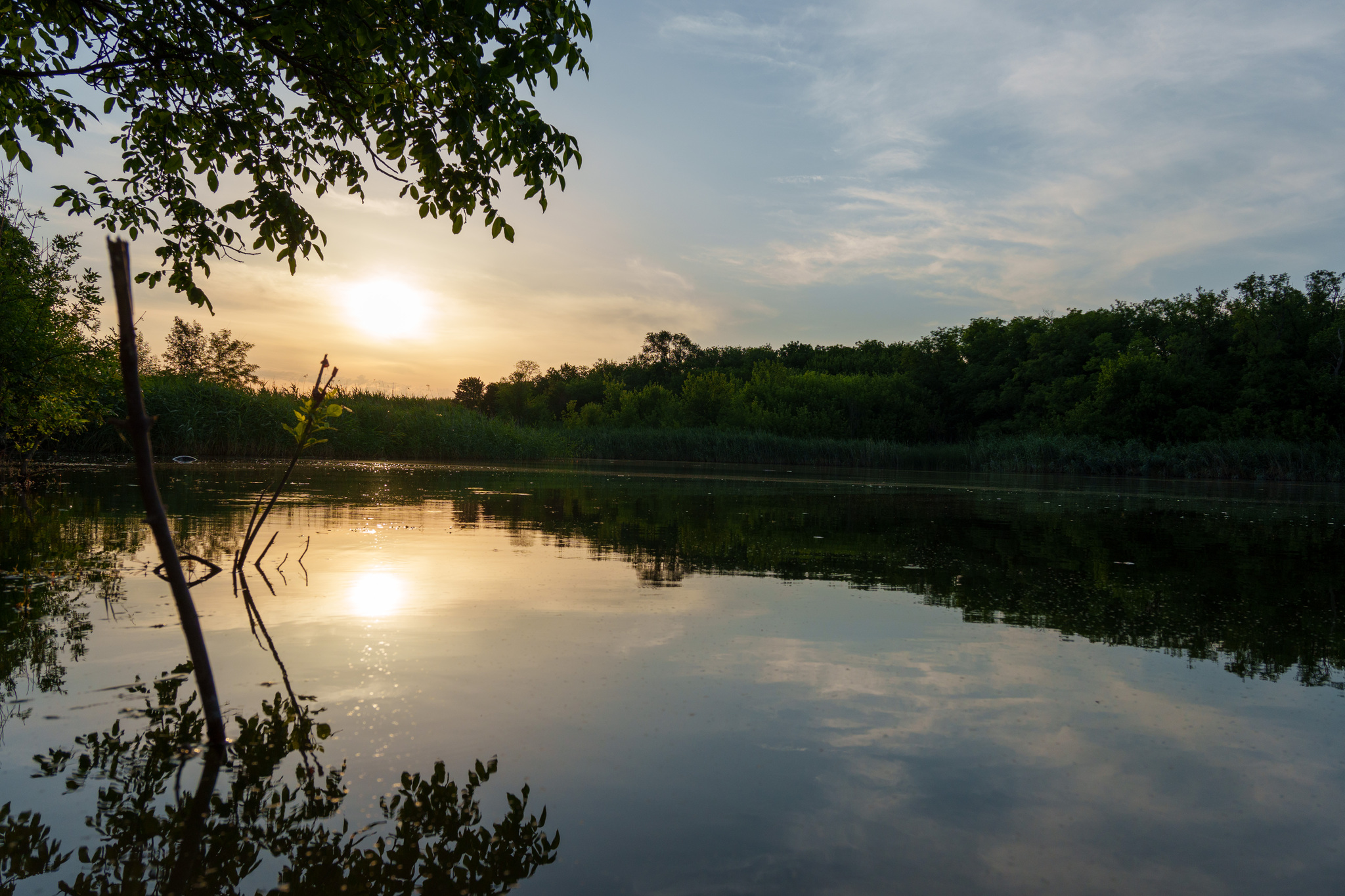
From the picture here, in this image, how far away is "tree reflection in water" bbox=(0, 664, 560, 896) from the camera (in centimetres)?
192

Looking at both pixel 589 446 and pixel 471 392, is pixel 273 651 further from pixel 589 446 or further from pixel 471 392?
pixel 471 392

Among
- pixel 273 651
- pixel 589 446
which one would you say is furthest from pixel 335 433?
pixel 589 446

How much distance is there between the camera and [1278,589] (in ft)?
20.4

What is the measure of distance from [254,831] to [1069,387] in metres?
60.7

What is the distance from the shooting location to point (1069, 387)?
181 feet

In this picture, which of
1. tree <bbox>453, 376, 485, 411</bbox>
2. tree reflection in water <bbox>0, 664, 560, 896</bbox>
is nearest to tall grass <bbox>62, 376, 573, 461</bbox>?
tree reflection in water <bbox>0, 664, 560, 896</bbox>

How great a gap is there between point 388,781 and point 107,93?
19.1 feet

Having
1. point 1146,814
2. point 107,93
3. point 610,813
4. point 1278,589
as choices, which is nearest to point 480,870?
point 610,813

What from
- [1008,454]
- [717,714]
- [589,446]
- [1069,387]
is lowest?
[717,714]

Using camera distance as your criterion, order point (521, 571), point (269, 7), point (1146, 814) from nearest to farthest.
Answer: point (1146, 814) → point (269, 7) → point (521, 571)

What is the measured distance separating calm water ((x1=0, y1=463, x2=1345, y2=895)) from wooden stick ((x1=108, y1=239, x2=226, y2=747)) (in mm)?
223

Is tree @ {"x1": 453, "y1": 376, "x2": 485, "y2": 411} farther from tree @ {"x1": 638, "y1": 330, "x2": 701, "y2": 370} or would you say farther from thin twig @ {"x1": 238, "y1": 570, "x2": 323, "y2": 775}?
thin twig @ {"x1": 238, "y1": 570, "x2": 323, "y2": 775}

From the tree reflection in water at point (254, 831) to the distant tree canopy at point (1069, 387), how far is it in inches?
1622

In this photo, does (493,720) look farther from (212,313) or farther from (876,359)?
(876,359)
